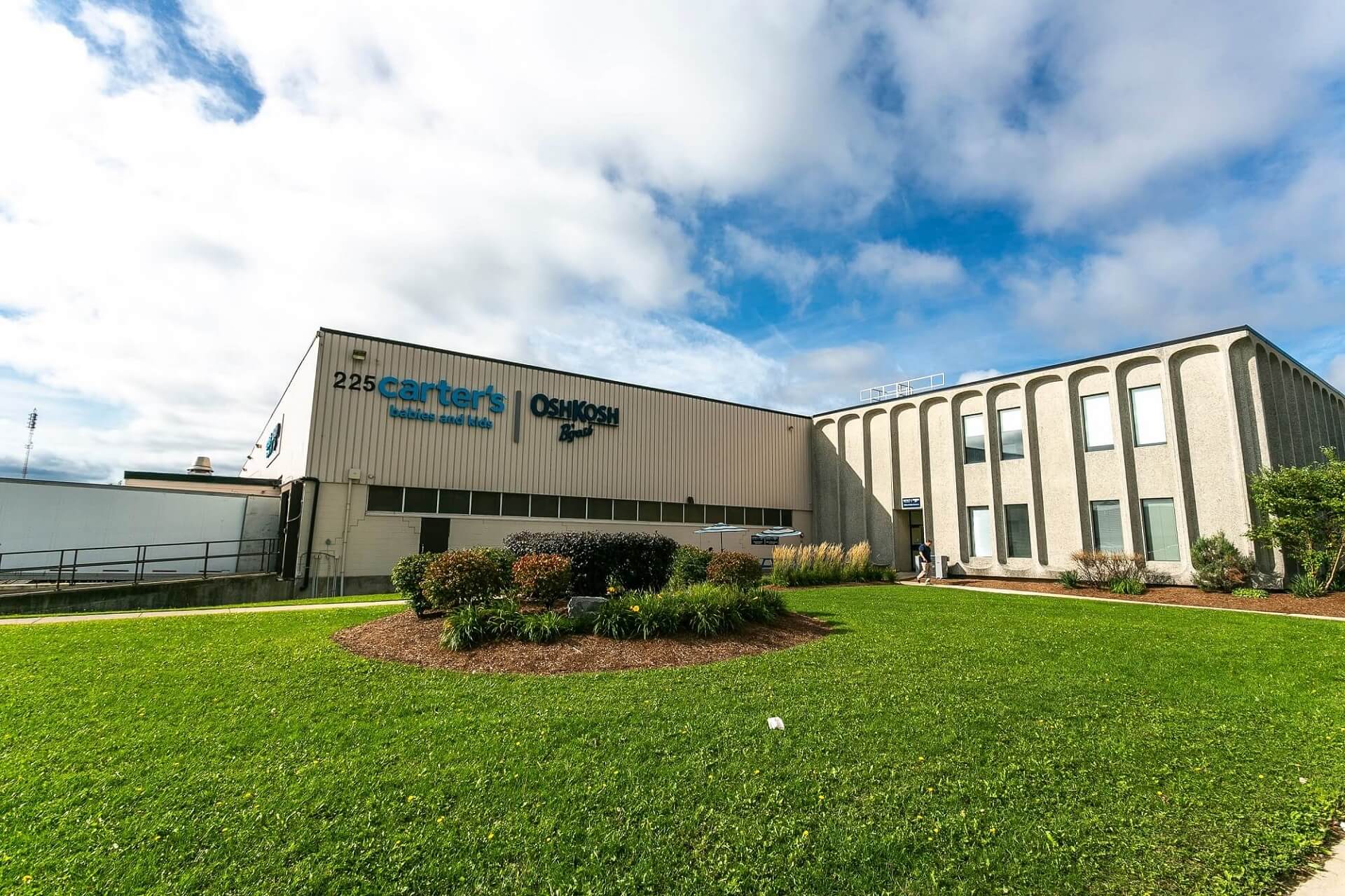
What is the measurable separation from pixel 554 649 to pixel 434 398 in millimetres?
13883

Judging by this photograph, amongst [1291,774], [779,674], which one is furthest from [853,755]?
[1291,774]

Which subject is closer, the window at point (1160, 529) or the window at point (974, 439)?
the window at point (1160, 529)

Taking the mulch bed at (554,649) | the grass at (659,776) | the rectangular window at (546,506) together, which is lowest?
the grass at (659,776)

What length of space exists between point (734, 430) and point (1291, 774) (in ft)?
73.2

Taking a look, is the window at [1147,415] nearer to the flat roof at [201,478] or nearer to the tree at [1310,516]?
the tree at [1310,516]

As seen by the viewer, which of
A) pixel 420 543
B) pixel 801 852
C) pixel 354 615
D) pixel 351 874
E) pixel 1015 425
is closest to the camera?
pixel 351 874

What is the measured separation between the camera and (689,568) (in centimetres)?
1141

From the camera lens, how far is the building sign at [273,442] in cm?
2388

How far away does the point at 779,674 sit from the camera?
21.9 ft

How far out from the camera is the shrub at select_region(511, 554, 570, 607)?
30.8 ft

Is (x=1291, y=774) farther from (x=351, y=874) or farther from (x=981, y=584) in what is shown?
(x=981, y=584)

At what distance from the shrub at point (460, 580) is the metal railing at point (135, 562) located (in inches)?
436

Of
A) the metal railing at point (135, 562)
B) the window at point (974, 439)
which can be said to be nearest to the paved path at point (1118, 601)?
the window at point (974, 439)

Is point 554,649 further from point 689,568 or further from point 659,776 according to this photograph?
point 689,568
